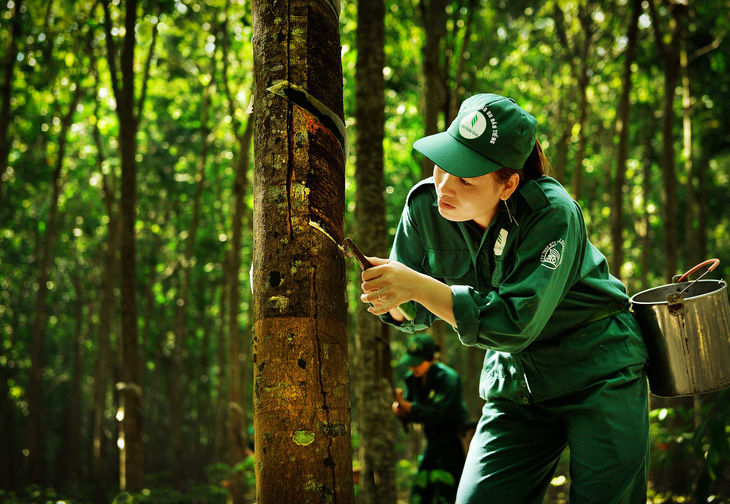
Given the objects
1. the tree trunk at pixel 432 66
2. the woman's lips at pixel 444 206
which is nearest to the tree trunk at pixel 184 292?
the tree trunk at pixel 432 66

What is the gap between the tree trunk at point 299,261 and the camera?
1707 mm

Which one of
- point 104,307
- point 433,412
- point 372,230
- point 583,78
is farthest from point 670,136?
point 104,307

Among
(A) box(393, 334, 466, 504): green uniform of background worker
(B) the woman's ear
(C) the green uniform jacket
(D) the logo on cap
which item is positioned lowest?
(A) box(393, 334, 466, 504): green uniform of background worker

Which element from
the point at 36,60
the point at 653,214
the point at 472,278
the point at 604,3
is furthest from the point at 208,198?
the point at 472,278

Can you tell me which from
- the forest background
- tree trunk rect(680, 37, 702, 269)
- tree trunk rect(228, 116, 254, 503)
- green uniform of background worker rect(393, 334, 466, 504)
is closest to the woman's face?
the forest background

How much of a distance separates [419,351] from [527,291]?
186 inches

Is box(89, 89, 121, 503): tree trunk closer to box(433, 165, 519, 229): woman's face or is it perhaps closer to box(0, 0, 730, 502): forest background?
box(0, 0, 730, 502): forest background

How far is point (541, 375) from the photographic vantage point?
7.03 feet

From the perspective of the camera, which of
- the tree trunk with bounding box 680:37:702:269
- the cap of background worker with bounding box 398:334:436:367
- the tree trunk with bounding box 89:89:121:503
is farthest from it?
the tree trunk with bounding box 89:89:121:503

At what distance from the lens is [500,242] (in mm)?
2086

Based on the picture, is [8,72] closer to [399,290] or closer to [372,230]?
[372,230]

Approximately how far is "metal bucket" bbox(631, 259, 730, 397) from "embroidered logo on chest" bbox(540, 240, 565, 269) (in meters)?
0.60

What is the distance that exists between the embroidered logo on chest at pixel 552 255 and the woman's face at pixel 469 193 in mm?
246

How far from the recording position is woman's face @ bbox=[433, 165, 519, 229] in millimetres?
2002
